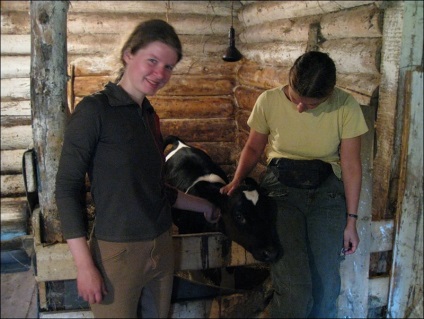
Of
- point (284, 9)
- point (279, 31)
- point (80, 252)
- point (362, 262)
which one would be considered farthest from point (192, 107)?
point (80, 252)

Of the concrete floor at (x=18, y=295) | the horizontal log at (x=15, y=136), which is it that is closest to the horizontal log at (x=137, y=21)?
the horizontal log at (x=15, y=136)

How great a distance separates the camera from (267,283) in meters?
2.73

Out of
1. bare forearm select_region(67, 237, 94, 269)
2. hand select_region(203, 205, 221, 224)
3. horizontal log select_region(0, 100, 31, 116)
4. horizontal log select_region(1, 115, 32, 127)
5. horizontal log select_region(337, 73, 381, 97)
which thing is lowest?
hand select_region(203, 205, 221, 224)

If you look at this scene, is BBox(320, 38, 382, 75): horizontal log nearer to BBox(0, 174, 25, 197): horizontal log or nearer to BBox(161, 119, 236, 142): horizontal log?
BBox(161, 119, 236, 142): horizontal log

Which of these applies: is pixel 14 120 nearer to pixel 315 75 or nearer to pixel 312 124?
pixel 312 124

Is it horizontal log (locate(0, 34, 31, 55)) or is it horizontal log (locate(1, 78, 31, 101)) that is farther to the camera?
horizontal log (locate(1, 78, 31, 101))

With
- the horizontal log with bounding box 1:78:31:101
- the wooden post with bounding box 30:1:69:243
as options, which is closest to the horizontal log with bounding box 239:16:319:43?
the wooden post with bounding box 30:1:69:243

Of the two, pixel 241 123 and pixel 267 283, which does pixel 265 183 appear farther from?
pixel 241 123

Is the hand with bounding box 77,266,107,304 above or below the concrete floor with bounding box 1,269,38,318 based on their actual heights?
above

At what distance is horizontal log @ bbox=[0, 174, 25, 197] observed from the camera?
19.2 feet

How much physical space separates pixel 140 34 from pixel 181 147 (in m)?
3.62

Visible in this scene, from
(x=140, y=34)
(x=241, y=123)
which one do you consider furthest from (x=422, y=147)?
(x=241, y=123)

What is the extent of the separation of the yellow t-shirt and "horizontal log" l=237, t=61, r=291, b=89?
2.11m

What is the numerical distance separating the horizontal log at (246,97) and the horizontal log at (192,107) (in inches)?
10.2
